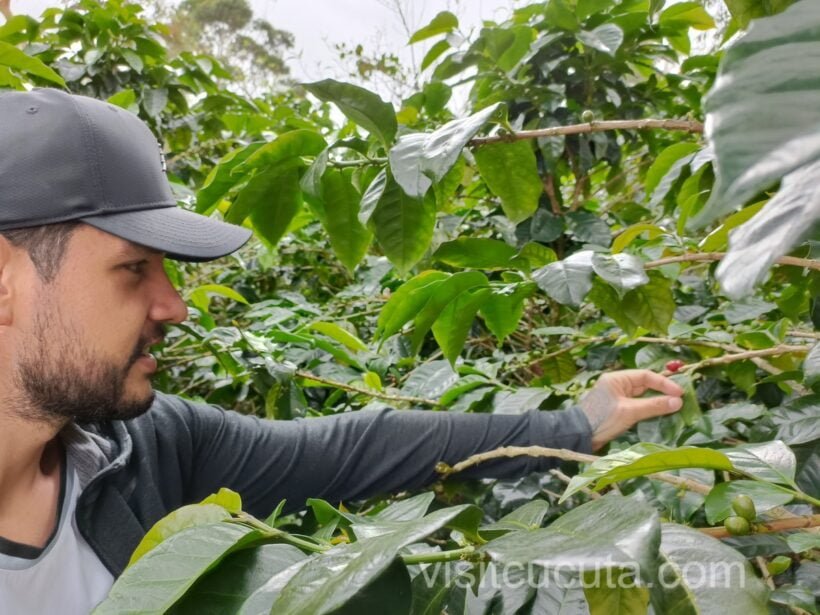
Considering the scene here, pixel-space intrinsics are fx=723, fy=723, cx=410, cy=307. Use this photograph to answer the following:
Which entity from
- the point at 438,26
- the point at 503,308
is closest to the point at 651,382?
the point at 503,308

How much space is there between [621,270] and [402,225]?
0.83ft

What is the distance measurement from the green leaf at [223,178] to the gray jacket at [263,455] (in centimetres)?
45

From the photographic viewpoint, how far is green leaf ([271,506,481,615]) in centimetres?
35

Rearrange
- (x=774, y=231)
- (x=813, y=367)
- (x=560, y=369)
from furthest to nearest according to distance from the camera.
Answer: (x=560, y=369) < (x=813, y=367) < (x=774, y=231)

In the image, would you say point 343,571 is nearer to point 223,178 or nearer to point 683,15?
point 223,178

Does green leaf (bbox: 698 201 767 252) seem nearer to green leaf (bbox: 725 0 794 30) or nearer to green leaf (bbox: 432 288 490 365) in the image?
green leaf (bbox: 725 0 794 30)

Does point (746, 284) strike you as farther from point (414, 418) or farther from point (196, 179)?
point (196, 179)

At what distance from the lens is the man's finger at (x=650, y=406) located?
3.16ft

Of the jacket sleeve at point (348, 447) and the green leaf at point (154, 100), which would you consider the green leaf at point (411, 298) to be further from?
the green leaf at point (154, 100)

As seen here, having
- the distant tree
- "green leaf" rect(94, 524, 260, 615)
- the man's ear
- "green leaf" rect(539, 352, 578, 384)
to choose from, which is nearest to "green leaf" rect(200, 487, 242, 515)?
"green leaf" rect(94, 524, 260, 615)

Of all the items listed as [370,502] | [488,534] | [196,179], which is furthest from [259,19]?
[488,534]

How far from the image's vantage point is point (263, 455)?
1.28 meters

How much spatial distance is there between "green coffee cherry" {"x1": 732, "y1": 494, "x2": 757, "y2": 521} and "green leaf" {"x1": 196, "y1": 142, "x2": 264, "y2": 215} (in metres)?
0.65

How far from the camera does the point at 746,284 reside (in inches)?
8.6
